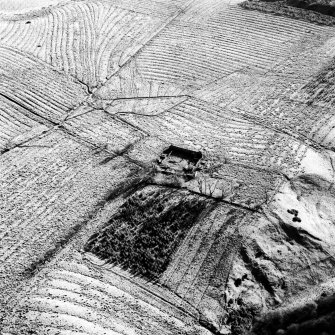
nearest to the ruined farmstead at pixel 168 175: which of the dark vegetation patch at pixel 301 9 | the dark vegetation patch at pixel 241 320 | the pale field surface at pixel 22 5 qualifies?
the dark vegetation patch at pixel 241 320

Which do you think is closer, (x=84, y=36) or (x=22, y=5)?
(x=84, y=36)

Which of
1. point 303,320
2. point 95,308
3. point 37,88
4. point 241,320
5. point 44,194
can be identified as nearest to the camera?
point 303,320

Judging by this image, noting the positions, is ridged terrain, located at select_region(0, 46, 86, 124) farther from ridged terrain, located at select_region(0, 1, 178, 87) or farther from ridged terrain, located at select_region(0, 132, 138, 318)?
ridged terrain, located at select_region(0, 132, 138, 318)

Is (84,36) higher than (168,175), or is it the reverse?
(84,36)

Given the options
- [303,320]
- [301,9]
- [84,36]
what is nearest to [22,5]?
[84,36]

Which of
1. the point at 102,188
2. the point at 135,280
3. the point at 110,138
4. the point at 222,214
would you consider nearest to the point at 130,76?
the point at 110,138

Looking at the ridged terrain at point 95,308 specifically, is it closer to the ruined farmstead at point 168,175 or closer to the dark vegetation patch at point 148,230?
the ruined farmstead at point 168,175

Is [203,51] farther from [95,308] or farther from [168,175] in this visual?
[95,308]
